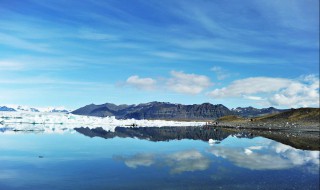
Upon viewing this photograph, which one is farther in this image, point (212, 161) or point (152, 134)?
point (152, 134)

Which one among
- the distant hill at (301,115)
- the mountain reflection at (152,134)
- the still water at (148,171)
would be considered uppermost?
the distant hill at (301,115)

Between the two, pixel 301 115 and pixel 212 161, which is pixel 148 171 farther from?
pixel 301 115

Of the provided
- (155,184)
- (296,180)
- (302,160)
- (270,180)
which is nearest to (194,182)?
(155,184)

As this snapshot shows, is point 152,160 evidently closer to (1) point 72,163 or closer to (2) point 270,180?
(1) point 72,163

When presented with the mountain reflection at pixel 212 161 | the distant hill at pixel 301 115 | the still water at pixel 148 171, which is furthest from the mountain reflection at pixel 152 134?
the distant hill at pixel 301 115

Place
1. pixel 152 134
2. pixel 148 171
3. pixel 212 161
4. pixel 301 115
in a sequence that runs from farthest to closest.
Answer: pixel 301 115, pixel 152 134, pixel 212 161, pixel 148 171

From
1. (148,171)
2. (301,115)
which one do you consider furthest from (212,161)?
(301,115)

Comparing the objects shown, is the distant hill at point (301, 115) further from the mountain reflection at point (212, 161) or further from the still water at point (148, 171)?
the still water at point (148, 171)

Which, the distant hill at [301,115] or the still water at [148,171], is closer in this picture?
the still water at [148,171]

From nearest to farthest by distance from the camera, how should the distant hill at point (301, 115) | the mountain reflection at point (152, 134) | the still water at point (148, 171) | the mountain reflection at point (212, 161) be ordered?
the still water at point (148, 171) → the mountain reflection at point (212, 161) → the mountain reflection at point (152, 134) → the distant hill at point (301, 115)

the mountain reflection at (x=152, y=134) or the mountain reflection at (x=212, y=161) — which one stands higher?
the mountain reflection at (x=152, y=134)

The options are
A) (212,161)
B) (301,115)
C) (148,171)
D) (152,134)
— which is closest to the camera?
(148,171)

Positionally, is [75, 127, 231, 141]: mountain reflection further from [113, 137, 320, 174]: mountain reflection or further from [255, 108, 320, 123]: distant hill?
[255, 108, 320, 123]: distant hill

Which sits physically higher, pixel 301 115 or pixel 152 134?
pixel 301 115
